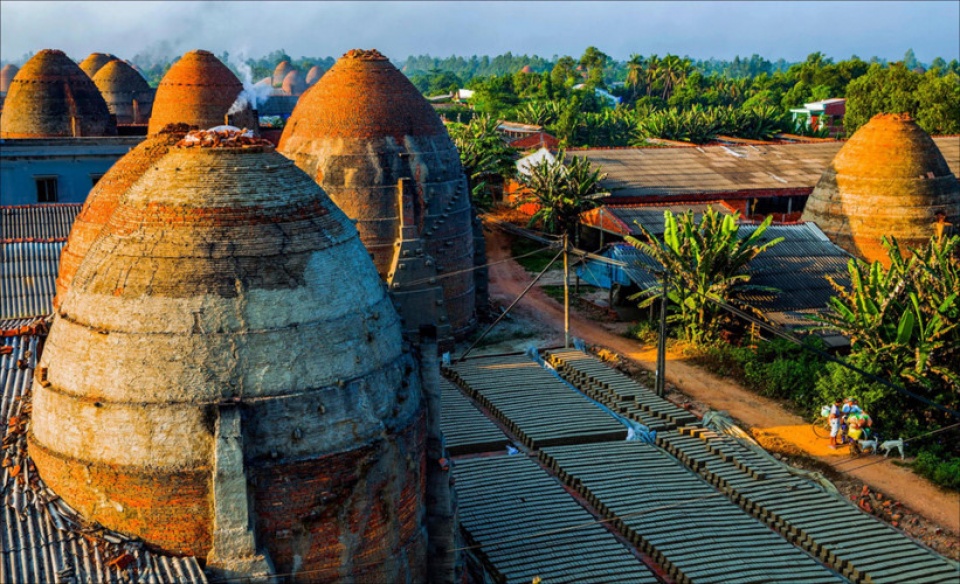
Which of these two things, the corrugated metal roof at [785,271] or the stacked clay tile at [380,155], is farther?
the corrugated metal roof at [785,271]

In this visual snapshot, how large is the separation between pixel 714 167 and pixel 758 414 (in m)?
24.8

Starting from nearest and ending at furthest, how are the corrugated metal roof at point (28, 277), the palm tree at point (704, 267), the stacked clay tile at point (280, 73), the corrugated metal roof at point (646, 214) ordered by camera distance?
the corrugated metal roof at point (28, 277) → the palm tree at point (704, 267) → the corrugated metal roof at point (646, 214) → the stacked clay tile at point (280, 73)

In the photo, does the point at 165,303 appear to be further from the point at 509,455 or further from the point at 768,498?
the point at 768,498

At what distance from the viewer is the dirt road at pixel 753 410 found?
18.4 metres

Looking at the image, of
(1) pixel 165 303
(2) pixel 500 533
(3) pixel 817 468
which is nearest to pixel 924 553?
(3) pixel 817 468

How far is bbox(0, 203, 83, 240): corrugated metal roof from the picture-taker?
2755 centimetres

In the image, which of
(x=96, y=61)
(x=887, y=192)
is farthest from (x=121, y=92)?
(x=887, y=192)

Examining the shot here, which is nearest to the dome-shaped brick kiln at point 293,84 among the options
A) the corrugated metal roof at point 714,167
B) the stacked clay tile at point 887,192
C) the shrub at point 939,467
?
the corrugated metal roof at point 714,167

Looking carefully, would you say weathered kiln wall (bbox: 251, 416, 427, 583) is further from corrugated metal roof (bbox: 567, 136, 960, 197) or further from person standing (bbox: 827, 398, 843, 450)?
corrugated metal roof (bbox: 567, 136, 960, 197)

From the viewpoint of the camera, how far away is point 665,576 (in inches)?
601

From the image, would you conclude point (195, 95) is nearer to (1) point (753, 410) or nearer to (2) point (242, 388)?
(1) point (753, 410)

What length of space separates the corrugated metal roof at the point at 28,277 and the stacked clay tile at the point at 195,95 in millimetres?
13260

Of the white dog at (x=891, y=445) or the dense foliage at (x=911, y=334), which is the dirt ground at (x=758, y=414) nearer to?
the white dog at (x=891, y=445)

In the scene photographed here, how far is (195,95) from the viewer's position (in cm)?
3638
